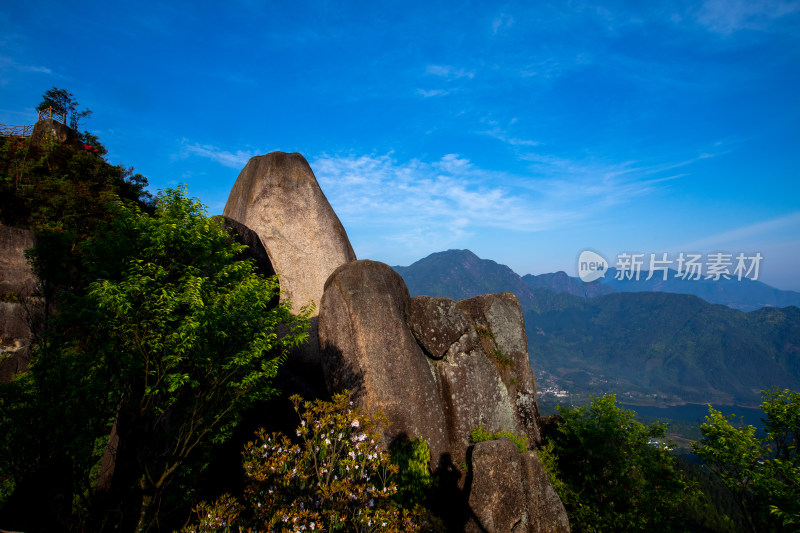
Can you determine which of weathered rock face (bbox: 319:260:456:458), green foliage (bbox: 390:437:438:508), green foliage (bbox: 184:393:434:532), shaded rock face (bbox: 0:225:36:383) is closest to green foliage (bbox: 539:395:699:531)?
green foliage (bbox: 390:437:438:508)

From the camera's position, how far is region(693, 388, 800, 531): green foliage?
18938 millimetres

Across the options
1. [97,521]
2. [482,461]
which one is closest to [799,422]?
[482,461]

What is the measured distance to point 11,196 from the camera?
31.0 metres

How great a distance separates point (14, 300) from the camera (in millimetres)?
24281

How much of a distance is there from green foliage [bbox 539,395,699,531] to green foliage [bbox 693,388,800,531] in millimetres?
3824

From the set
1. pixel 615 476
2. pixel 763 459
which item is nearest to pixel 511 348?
pixel 615 476

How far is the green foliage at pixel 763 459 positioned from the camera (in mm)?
18938

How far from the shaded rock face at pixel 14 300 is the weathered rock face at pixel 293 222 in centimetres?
1336

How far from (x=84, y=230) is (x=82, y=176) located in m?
7.70

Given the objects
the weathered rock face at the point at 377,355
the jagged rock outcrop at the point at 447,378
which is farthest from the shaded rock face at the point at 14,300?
the weathered rock face at the point at 377,355

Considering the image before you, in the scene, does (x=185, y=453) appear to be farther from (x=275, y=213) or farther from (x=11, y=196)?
(x=11, y=196)

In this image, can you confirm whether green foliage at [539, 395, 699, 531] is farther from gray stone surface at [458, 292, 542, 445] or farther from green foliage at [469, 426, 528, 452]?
green foliage at [469, 426, 528, 452]

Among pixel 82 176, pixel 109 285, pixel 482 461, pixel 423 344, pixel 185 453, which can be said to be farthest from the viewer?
pixel 82 176

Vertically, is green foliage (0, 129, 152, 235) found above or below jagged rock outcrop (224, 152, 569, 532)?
above
